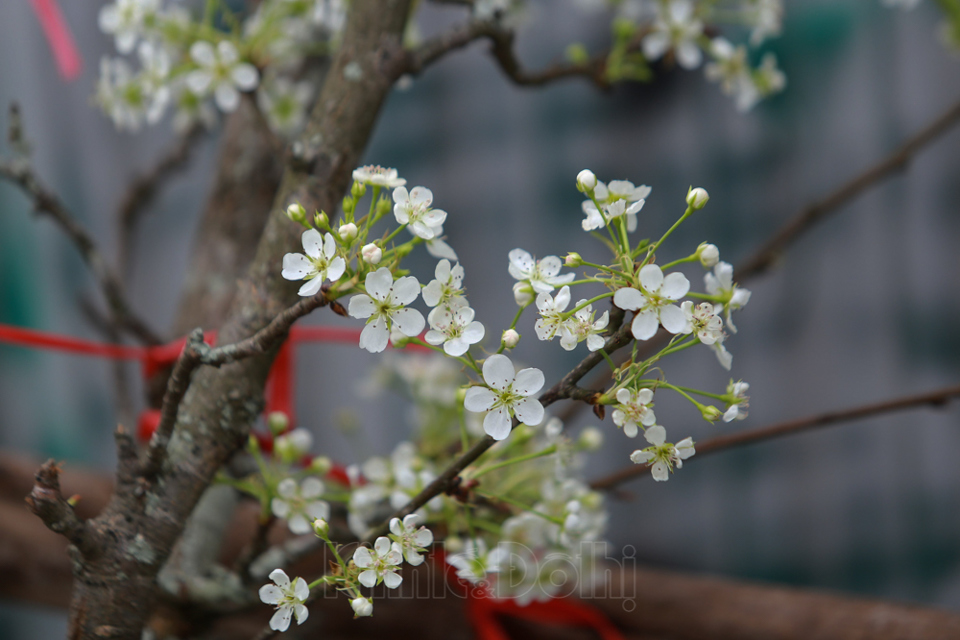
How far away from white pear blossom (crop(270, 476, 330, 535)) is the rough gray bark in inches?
1.8

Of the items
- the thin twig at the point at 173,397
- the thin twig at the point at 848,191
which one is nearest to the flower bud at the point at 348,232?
the thin twig at the point at 173,397

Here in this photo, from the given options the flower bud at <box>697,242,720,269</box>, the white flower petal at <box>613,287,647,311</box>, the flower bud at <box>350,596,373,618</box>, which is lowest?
the flower bud at <box>350,596,373,618</box>

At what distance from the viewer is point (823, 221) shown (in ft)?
3.17

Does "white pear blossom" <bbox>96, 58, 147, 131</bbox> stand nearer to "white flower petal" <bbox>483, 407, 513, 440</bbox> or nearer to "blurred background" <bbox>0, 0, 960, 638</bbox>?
"blurred background" <bbox>0, 0, 960, 638</bbox>

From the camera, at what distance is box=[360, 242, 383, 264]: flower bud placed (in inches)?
12.7

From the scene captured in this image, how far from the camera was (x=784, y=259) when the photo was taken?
3.16 feet

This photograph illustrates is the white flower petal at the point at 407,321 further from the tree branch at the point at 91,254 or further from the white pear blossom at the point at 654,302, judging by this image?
the tree branch at the point at 91,254

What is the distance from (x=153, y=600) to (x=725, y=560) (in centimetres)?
85

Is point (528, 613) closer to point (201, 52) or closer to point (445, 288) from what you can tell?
point (445, 288)

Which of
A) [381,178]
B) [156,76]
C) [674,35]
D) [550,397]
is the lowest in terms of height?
[550,397]

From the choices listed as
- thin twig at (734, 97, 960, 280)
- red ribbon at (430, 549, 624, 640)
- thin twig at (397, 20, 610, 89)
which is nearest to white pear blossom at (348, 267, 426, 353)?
thin twig at (397, 20, 610, 89)

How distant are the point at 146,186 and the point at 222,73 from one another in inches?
15.1

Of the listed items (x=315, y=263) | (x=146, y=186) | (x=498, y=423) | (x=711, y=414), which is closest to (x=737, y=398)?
(x=711, y=414)

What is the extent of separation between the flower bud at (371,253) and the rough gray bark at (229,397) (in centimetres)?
15
